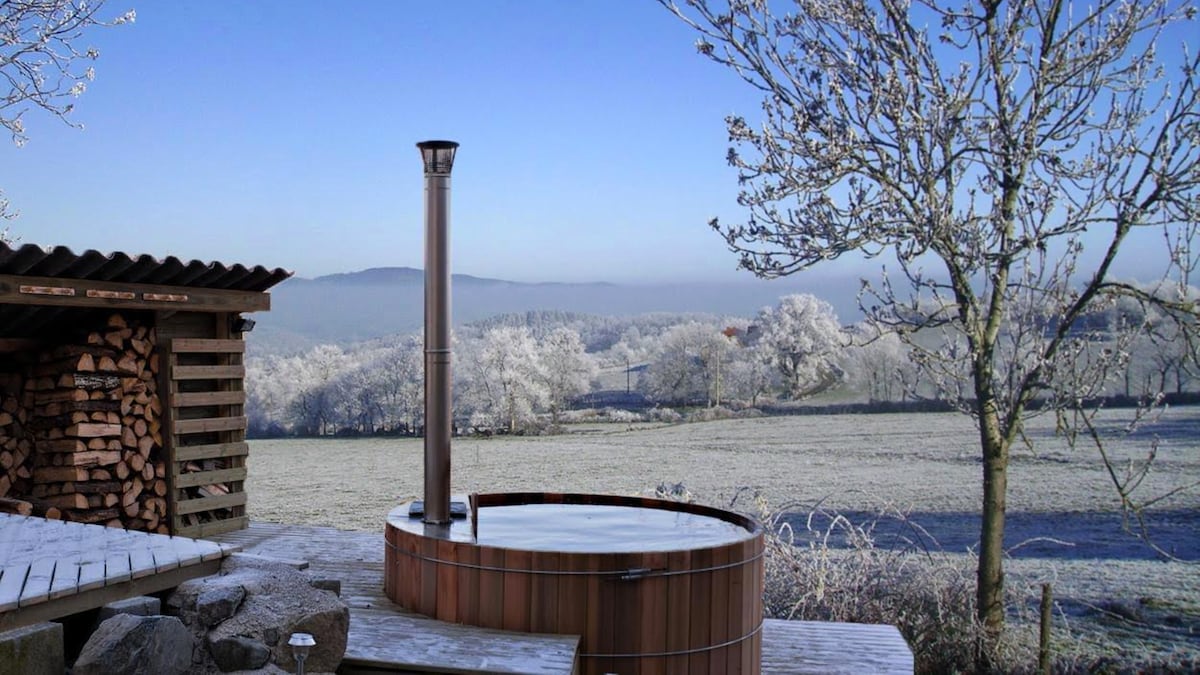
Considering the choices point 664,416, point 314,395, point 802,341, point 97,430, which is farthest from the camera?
point 664,416

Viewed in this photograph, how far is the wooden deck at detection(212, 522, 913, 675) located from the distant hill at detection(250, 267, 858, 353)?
7.60 m

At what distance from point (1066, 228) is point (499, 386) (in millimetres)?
8088

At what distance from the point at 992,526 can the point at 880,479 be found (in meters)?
3.36

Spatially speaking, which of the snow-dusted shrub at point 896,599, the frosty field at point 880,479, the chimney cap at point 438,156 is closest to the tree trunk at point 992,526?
the snow-dusted shrub at point 896,599

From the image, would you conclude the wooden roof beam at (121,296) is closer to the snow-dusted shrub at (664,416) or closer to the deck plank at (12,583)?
the deck plank at (12,583)

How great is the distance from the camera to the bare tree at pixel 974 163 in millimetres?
7672

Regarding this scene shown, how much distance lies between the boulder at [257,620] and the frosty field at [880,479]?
5297 mm

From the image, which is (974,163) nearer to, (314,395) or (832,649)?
(832,649)

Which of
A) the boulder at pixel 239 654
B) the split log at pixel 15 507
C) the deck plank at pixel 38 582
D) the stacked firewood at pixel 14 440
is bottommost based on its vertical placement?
the boulder at pixel 239 654

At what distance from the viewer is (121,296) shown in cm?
587

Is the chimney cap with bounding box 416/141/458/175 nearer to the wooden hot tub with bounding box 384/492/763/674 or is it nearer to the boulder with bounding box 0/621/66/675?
the wooden hot tub with bounding box 384/492/763/674

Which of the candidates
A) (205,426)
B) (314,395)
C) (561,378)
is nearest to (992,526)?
(205,426)

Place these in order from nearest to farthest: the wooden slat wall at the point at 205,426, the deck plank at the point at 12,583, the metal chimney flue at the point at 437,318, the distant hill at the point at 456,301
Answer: the deck plank at the point at 12,583 → the metal chimney flue at the point at 437,318 → the wooden slat wall at the point at 205,426 → the distant hill at the point at 456,301

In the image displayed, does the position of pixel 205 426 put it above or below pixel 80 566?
above
